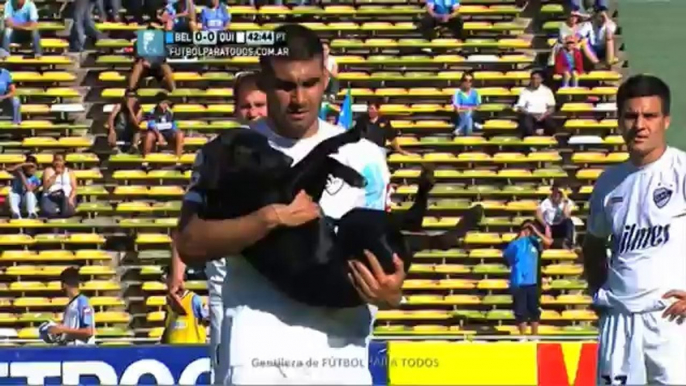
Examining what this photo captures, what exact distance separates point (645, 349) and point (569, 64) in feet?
46.1

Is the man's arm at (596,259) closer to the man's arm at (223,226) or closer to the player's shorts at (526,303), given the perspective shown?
the man's arm at (223,226)

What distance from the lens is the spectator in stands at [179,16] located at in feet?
65.7

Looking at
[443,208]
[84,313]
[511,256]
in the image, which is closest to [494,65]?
[443,208]

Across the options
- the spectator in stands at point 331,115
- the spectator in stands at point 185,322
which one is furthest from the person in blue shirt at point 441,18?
the spectator in stands at point 185,322

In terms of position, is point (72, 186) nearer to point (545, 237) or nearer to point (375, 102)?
point (375, 102)

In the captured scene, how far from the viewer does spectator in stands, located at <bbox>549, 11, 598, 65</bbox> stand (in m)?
20.1

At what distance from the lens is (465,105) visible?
20.0 metres

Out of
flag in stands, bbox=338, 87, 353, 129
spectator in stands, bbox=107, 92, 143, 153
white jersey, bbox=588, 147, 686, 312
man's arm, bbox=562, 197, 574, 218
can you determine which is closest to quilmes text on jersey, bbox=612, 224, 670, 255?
white jersey, bbox=588, 147, 686, 312

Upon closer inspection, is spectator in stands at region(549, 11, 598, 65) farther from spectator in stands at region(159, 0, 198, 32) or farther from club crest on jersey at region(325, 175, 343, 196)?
club crest on jersey at region(325, 175, 343, 196)

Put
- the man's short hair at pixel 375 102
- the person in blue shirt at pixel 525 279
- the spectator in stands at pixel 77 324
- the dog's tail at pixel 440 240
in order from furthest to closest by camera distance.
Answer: the man's short hair at pixel 375 102
the person in blue shirt at pixel 525 279
the spectator in stands at pixel 77 324
the dog's tail at pixel 440 240

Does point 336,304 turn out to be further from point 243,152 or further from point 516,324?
point 516,324

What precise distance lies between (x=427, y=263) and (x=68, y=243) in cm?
465

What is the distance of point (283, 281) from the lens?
4.19m

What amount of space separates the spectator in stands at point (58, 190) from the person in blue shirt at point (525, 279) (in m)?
5.63
